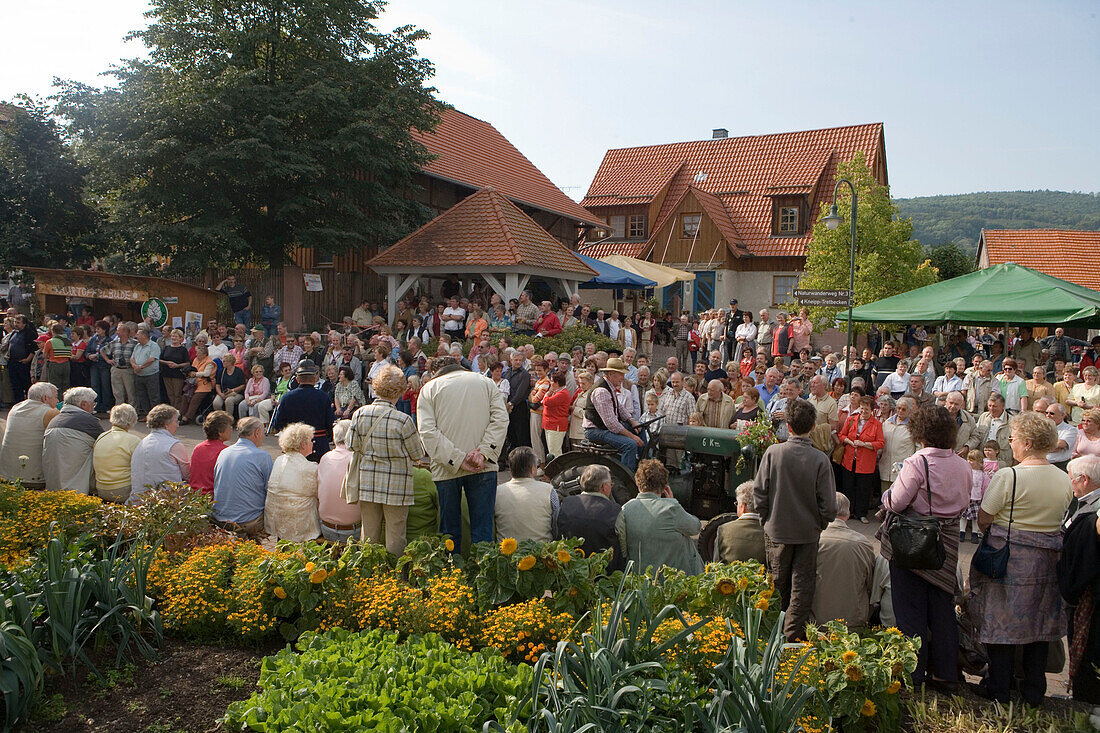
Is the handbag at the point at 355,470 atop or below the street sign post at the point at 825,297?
below

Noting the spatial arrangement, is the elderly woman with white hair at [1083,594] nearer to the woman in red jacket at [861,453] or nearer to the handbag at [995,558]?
the handbag at [995,558]

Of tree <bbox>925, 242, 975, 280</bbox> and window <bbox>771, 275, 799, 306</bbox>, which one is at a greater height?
tree <bbox>925, 242, 975, 280</bbox>

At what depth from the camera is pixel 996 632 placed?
4.36 m

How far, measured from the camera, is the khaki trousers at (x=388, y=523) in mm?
5496

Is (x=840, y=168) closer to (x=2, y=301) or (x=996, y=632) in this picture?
(x=996, y=632)

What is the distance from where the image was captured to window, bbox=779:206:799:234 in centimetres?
3329

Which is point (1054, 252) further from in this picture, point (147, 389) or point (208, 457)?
point (208, 457)

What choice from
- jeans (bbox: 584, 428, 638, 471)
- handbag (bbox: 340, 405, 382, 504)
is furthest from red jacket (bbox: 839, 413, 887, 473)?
handbag (bbox: 340, 405, 382, 504)

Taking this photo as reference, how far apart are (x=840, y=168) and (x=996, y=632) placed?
900 inches

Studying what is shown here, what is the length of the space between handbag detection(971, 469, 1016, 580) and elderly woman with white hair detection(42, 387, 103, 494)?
6.92 meters

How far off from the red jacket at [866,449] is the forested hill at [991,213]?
3321 inches

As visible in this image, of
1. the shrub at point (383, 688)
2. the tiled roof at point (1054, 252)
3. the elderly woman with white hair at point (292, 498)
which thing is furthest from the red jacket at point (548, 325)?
the tiled roof at point (1054, 252)

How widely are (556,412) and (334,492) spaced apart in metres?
4.02

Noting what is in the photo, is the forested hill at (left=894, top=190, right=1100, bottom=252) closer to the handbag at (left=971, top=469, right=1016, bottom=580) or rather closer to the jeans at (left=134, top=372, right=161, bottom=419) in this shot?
the jeans at (left=134, top=372, right=161, bottom=419)
